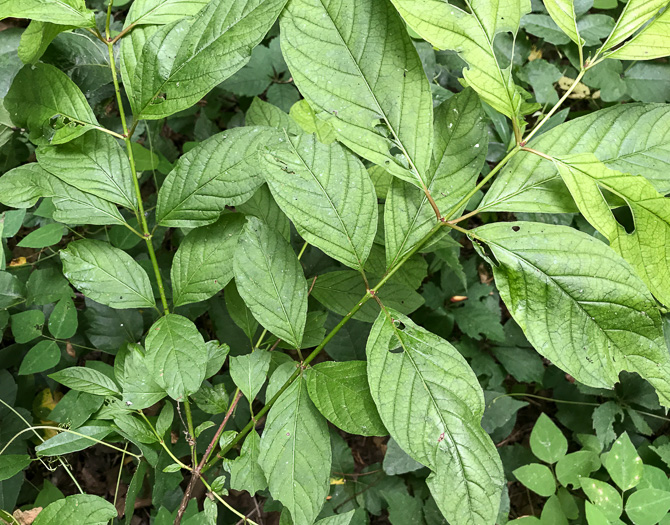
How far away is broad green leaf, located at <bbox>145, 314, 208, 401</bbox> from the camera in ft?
3.43

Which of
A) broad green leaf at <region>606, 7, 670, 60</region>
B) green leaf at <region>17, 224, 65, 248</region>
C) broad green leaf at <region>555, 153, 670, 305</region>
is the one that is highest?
broad green leaf at <region>606, 7, 670, 60</region>

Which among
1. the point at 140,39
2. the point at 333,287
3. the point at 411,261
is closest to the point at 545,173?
the point at 411,261

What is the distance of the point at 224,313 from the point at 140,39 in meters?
0.92

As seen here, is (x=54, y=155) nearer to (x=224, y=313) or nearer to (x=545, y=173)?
(x=224, y=313)

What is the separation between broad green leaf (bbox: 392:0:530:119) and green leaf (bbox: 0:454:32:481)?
5.05ft

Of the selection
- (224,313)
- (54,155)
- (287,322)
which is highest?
(54,155)

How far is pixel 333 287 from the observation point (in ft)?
4.28

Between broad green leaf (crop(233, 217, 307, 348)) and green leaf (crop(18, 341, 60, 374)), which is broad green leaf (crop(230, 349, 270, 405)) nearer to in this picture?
broad green leaf (crop(233, 217, 307, 348))

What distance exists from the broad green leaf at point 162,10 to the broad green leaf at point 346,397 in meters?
0.89

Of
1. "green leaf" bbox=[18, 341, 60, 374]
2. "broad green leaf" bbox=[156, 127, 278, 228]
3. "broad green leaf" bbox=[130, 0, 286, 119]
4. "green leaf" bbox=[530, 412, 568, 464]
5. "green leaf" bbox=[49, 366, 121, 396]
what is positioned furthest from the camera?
"green leaf" bbox=[530, 412, 568, 464]

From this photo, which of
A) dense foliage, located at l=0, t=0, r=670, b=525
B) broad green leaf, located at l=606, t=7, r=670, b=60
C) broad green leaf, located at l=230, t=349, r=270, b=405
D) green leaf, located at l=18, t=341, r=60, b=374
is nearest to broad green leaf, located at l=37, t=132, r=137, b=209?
dense foliage, located at l=0, t=0, r=670, b=525

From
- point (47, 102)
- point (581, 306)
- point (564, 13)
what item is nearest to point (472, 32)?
point (564, 13)

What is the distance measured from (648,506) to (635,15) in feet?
4.92

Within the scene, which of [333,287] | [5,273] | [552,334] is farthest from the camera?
[5,273]
